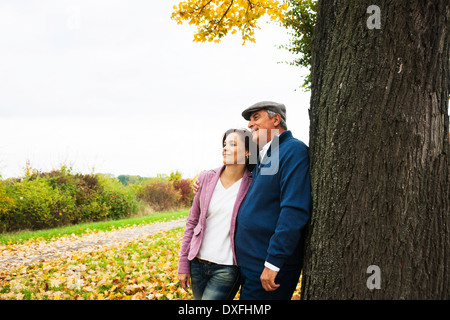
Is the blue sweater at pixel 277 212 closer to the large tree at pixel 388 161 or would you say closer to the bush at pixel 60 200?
the large tree at pixel 388 161

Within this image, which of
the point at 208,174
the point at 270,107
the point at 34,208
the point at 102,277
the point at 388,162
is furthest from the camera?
the point at 34,208

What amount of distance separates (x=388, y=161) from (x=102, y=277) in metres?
5.02

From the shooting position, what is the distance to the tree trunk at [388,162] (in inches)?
72.2

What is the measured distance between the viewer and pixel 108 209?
16.6 metres

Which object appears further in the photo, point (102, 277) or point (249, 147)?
point (102, 277)

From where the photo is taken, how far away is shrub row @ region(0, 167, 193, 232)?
13211mm

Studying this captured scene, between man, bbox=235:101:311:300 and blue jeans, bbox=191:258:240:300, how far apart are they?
0.09 m

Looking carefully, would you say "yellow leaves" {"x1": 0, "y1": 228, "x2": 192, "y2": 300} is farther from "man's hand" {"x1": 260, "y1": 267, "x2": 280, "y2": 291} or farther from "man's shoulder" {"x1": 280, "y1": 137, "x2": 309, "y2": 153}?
"man's shoulder" {"x1": 280, "y1": 137, "x2": 309, "y2": 153}

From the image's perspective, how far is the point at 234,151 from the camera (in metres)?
2.52

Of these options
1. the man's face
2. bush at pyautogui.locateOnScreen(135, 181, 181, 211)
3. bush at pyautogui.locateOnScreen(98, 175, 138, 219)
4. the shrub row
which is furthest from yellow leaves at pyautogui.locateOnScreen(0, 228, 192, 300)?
bush at pyautogui.locateOnScreen(135, 181, 181, 211)

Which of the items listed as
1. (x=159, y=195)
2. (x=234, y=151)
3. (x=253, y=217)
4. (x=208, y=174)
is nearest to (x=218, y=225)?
(x=253, y=217)

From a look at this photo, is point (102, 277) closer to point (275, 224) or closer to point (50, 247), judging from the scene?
point (50, 247)

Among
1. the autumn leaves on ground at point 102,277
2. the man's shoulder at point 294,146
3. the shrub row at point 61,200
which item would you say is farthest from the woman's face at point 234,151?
the shrub row at point 61,200

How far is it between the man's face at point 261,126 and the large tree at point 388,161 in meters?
0.62
